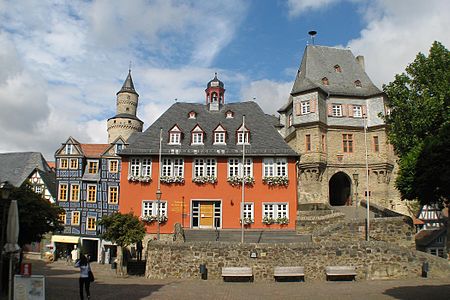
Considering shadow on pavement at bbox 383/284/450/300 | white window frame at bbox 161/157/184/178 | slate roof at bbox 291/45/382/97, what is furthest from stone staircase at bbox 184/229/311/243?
slate roof at bbox 291/45/382/97

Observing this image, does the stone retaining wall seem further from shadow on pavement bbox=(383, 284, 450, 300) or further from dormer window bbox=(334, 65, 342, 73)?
→ dormer window bbox=(334, 65, 342, 73)

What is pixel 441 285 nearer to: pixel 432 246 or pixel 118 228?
pixel 118 228

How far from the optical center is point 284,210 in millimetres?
32781

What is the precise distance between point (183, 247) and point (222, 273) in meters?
2.77

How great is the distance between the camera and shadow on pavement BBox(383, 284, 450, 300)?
15.7m

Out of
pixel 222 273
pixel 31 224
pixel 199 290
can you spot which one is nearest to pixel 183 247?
pixel 222 273

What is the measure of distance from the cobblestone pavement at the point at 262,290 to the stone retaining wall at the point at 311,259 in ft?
2.91

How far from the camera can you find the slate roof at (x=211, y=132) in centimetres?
3350

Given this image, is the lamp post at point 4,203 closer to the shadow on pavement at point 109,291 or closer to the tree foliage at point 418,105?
the shadow on pavement at point 109,291

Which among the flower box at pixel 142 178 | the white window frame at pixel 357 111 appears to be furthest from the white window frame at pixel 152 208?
the white window frame at pixel 357 111

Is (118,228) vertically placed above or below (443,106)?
below

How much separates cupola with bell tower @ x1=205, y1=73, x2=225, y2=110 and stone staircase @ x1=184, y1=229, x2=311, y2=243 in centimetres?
1312

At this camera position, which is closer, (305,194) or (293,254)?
(293,254)

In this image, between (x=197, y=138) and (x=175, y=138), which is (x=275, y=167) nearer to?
(x=197, y=138)
